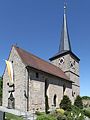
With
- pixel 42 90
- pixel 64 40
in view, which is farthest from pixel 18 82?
pixel 64 40

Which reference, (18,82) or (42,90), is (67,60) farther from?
(18,82)

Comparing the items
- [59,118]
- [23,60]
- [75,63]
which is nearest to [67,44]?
[75,63]

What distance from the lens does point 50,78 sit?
3559 centimetres

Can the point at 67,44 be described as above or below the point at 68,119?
above

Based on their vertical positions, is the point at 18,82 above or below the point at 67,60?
below

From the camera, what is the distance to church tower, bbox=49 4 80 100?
45500 millimetres

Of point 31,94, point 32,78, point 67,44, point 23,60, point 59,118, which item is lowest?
point 59,118

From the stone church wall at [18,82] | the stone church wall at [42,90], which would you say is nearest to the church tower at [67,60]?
the stone church wall at [42,90]

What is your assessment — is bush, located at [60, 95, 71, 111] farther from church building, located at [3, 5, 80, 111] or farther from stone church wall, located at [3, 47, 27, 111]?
stone church wall, located at [3, 47, 27, 111]

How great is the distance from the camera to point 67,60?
4584 centimetres

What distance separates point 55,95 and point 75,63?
13.5 m

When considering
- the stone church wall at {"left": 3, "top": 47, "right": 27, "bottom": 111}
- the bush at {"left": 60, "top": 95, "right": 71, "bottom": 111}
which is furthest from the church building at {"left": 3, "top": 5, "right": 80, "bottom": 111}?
the bush at {"left": 60, "top": 95, "right": 71, "bottom": 111}

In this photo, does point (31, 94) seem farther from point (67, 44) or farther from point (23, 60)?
point (67, 44)

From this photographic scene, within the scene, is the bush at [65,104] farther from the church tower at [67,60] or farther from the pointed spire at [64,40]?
the pointed spire at [64,40]
